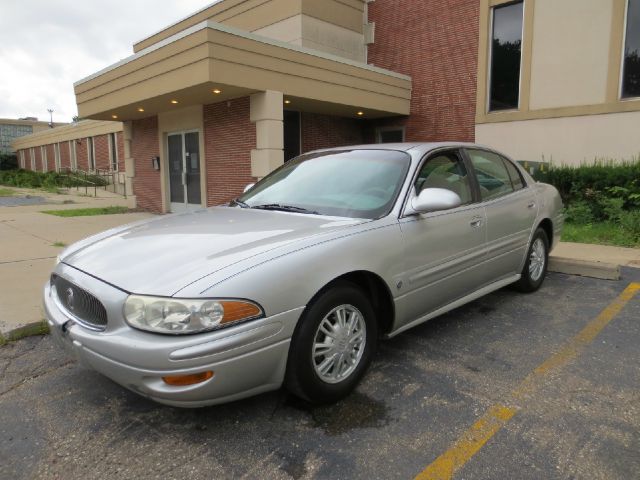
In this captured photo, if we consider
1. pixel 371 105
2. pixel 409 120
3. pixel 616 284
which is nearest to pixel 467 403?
pixel 616 284

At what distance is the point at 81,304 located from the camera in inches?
106

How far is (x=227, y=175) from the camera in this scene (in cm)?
1216

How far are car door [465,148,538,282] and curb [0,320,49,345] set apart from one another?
146 inches

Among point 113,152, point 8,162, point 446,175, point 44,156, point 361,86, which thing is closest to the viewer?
point 446,175

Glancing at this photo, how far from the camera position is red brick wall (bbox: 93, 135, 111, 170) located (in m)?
26.1

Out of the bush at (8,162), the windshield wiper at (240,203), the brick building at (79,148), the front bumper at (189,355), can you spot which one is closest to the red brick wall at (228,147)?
the windshield wiper at (240,203)

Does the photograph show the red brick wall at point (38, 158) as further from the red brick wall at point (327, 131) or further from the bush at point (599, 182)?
the bush at point (599, 182)

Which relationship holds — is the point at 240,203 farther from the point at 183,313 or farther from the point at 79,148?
the point at 79,148

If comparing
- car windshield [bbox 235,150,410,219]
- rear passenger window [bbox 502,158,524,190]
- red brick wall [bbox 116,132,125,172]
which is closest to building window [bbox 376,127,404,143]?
rear passenger window [bbox 502,158,524,190]

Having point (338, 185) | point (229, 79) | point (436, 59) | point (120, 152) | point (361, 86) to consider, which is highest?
point (436, 59)

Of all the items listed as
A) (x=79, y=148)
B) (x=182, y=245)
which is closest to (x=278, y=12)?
(x=182, y=245)

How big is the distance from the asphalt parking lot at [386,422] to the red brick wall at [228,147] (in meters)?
8.25

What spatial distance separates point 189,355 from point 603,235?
790 centimetres

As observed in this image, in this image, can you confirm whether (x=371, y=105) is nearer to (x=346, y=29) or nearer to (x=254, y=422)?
(x=346, y=29)
